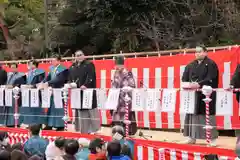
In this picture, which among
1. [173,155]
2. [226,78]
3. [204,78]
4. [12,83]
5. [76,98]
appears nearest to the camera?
[173,155]

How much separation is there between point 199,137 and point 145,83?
3443mm

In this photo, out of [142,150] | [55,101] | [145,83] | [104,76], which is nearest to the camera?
[142,150]

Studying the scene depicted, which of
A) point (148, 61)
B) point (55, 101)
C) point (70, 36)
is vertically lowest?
point (55, 101)

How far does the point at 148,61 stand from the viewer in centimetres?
1024

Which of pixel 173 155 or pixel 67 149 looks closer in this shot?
pixel 67 149

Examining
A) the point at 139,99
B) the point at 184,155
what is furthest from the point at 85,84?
the point at 184,155

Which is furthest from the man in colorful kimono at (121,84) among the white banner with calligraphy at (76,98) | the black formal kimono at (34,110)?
the black formal kimono at (34,110)

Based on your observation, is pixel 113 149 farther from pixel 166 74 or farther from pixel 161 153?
pixel 166 74

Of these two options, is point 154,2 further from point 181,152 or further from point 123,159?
point 123,159

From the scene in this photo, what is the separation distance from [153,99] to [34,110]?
3733mm

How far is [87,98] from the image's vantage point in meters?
7.91

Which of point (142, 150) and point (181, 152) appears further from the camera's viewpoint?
point (142, 150)

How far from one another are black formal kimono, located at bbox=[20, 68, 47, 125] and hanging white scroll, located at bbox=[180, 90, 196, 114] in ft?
12.5

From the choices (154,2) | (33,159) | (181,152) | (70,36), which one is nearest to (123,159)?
(33,159)
